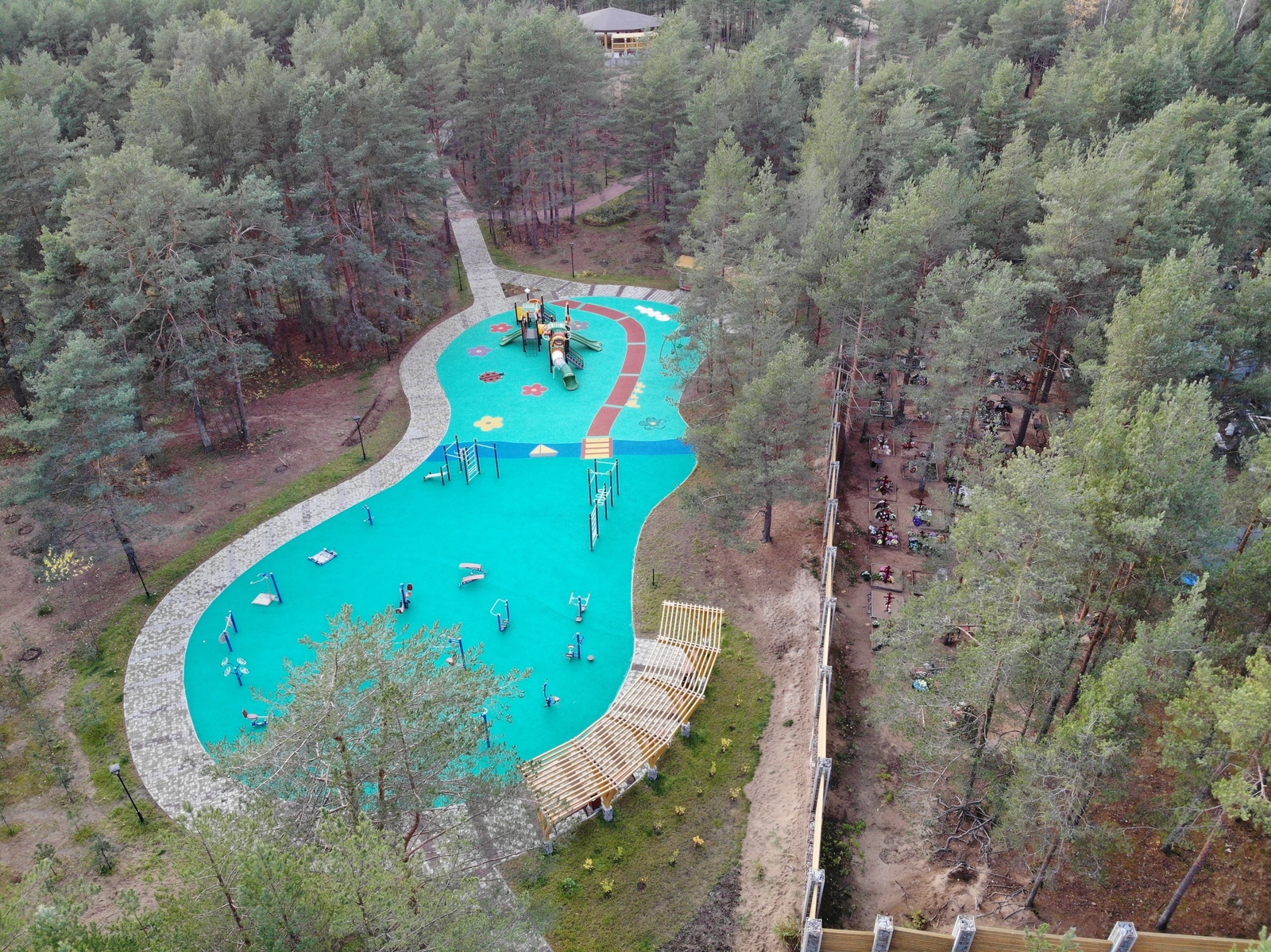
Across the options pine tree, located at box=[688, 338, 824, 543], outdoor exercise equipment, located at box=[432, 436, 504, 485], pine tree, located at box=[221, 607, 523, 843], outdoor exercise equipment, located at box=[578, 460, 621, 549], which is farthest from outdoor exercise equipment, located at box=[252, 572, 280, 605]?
pine tree, located at box=[688, 338, 824, 543]

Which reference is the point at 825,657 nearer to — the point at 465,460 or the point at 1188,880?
the point at 1188,880

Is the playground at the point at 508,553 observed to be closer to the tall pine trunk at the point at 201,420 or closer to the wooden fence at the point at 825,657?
the wooden fence at the point at 825,657

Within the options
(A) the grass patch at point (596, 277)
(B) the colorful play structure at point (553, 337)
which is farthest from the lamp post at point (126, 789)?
(A) the grass patch at point (596, 277)

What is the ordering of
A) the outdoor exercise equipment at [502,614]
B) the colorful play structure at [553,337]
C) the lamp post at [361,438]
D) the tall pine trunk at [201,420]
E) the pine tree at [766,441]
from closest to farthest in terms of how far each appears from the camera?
1. the pine tree at [766,441]
2. the outdoor exercise equipment at [502,614]
3. the tall pine trunk at [201,420]
4. the lamp post at [361,438]
5. the colorful play structure at [553,337]

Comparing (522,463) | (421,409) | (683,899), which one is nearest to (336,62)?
(421,409)

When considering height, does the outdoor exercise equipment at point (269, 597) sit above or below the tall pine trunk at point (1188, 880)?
below

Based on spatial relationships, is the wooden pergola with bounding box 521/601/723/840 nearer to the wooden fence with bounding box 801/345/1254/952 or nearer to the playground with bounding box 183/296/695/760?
the playground with bounding box 183/296/695/760

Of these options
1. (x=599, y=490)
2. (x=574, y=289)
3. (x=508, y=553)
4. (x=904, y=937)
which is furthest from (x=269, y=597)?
(x=574, y=289)
